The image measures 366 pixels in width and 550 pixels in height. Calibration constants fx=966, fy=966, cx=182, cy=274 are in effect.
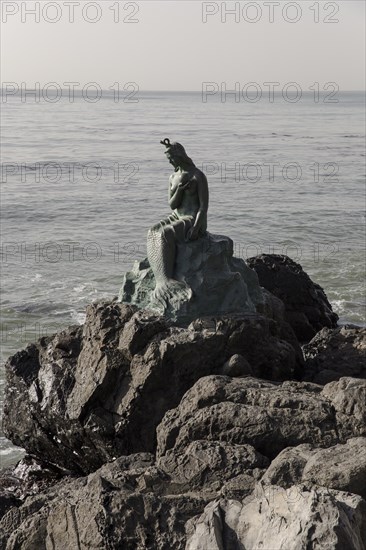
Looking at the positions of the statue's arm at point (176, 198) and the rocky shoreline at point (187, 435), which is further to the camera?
the statue's arm at point (176, 198)

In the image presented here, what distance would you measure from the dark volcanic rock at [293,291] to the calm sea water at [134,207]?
3.52m

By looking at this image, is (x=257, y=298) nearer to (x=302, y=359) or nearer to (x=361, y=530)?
(x=302, y=359)

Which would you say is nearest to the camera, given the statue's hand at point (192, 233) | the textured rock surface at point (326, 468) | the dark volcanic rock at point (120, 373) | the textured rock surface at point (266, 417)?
the textured rock surface at point (326, 468)

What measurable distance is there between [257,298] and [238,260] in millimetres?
672

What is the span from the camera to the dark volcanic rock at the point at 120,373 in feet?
43.6

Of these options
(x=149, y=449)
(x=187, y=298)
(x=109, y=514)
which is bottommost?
(x=149, y=449)

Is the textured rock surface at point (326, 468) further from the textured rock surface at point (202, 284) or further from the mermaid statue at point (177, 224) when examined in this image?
the mermaid statue at point (177, 224)

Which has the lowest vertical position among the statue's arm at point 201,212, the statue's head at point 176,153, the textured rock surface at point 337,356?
the textured rock surface at point 337,356

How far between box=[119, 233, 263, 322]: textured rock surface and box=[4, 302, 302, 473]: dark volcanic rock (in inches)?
14.1

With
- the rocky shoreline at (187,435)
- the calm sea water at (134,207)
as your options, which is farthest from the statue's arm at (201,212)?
the calm sea water at (134,207)

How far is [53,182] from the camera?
1741 inches

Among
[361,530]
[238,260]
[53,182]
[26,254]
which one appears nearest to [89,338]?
[238,260]

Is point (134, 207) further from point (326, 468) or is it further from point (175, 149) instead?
point (326, 468)

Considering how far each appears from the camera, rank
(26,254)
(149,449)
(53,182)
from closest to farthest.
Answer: (149,449) → (26,254) → (53,182)
